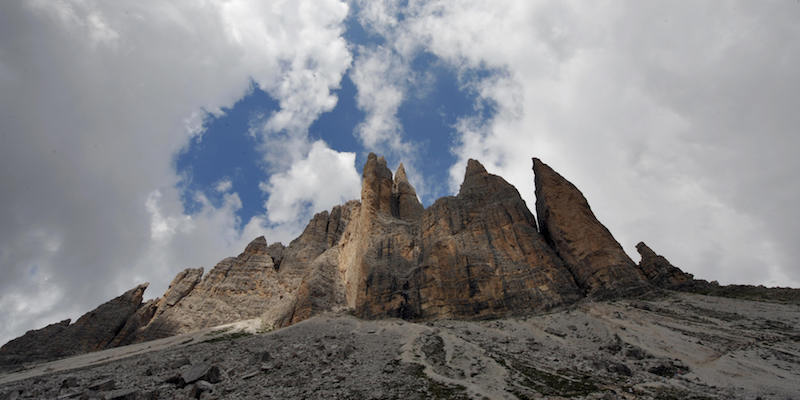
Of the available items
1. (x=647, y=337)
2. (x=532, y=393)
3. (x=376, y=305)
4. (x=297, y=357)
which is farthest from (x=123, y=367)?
(x=647, y=337)

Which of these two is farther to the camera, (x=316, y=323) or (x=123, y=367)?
(x=316, y=323)

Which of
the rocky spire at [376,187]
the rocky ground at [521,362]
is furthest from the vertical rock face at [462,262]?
the rocky ground at [521,362]

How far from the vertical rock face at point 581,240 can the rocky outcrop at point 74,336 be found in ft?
231

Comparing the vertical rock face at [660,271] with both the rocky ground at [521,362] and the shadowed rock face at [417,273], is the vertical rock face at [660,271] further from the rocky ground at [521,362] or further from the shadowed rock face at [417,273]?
the rocky ground at [521,362]

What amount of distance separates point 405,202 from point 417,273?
24.5m

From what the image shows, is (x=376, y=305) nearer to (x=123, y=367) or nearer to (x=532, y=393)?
(x=123, y=367)

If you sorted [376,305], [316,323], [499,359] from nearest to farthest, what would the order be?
[499,359], [316,323], [376,305]

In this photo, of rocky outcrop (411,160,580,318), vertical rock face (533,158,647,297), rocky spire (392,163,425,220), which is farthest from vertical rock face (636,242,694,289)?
rocky spire (392,163,425,220)

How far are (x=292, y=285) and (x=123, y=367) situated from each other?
42683mm

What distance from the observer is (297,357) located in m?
22.4

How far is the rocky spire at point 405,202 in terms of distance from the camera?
6319cm

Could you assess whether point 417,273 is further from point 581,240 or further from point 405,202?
point 405,202

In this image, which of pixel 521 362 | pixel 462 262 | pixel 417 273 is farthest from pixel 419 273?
pixel 521 362

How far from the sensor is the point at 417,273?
141ft
